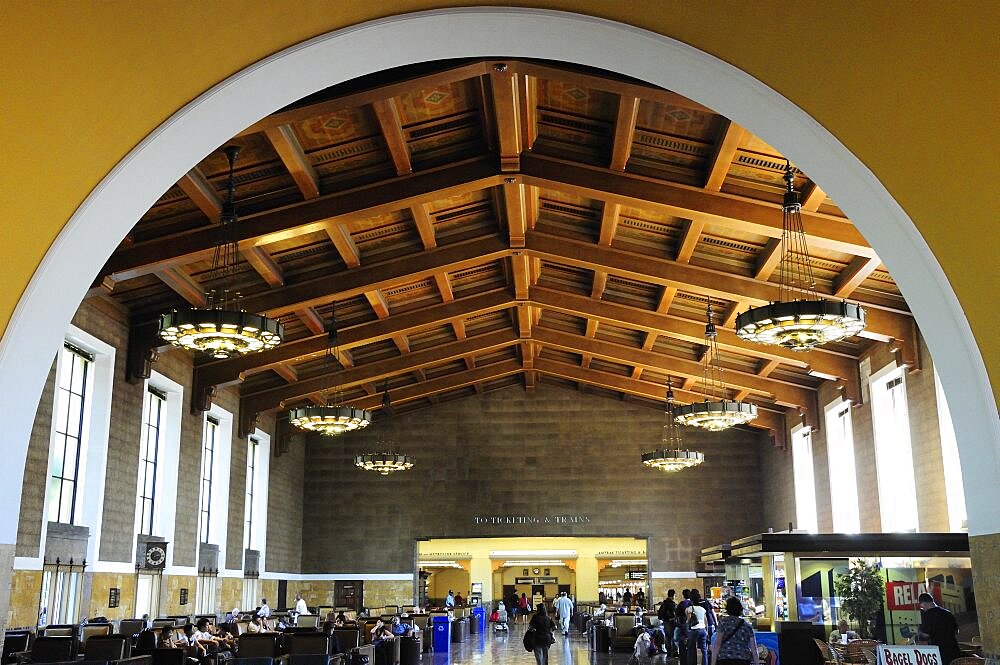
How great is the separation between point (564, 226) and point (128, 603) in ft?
35.5

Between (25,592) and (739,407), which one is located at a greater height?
(739,407)

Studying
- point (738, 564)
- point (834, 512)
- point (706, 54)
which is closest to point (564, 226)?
point (738, 564)

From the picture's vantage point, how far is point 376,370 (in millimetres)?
23031

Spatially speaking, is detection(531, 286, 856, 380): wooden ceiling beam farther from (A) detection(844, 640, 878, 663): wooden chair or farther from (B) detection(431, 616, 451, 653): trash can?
(A) detection(844, 640, 878, 663): wooden chair

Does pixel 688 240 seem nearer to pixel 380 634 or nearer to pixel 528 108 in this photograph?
pixel 528 108

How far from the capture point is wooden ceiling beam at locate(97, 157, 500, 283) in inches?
523

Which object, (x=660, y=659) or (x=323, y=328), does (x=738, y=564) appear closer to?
(x=660, y=659)

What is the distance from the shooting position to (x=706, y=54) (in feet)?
14.1

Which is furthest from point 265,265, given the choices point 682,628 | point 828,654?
point 828,654

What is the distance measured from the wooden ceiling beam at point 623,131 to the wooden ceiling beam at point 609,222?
4.80 ft

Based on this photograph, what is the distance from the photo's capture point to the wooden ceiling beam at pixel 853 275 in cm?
1396

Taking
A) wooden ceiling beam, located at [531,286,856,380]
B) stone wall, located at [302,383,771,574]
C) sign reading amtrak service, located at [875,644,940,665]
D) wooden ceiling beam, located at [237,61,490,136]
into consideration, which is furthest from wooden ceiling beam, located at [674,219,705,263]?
stone wall, located at [302,383,771,574]

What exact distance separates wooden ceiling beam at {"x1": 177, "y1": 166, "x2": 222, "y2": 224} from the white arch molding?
7247 millimetres

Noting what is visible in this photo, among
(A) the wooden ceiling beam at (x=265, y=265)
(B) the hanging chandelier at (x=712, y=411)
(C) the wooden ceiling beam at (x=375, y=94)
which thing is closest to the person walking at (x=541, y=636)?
(C) the wooden ceiling beam at (x=375, y=94)
